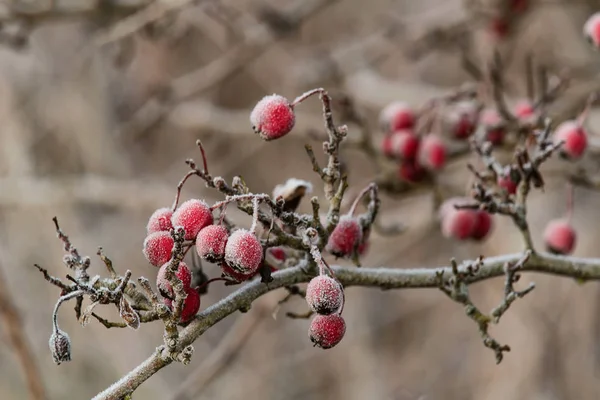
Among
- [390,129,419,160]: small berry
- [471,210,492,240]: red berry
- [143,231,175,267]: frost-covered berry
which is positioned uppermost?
[390,129,419,160]: small berry

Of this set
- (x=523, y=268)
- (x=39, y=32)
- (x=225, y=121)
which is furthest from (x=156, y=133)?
(x=523, y=268)

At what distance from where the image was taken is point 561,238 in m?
2.01

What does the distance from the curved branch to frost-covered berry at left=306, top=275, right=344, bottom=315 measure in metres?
0.14

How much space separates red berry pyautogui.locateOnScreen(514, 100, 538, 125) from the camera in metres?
2.09

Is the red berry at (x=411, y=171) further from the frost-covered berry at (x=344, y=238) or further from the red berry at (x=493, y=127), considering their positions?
the frost-covered berry at (x=344, y=238)

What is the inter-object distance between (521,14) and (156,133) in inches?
156

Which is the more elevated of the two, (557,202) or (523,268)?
(557,202)

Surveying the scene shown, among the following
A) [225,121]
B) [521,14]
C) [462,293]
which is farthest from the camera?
[225,121]

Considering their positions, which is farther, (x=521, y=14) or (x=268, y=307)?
(x=521, y=14)

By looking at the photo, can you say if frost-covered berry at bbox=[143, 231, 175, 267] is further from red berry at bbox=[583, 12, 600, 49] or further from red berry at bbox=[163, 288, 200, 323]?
red berry at bbox=[583, 12, 600, 49]

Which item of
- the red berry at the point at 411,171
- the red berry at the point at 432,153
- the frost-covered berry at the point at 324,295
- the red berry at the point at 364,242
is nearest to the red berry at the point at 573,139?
the red berry at the point at 432,153

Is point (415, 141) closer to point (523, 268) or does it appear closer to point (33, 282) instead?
point (523, 268)

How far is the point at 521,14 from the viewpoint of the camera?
11.4 ft

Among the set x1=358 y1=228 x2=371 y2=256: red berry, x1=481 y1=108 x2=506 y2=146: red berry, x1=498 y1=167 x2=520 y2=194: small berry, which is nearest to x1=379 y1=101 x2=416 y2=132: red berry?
x1=481 y1=108 x2=506 y2=146: red berry
